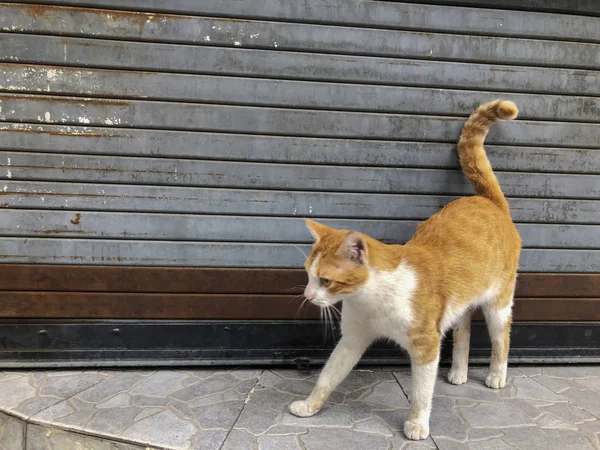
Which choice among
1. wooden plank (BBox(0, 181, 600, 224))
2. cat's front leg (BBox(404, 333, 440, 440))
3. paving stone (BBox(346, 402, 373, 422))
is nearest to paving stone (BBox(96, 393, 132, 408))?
wooden plank (BBox(0, 181, 600, 224))

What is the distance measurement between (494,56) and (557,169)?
1.07 metres

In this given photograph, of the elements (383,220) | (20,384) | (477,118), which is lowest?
(20,384)

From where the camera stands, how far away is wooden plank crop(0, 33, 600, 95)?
10.5 ft

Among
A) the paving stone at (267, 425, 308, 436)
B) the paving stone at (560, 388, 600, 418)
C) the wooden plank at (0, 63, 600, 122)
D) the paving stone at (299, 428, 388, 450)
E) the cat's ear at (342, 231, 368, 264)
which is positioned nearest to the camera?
the cat's ear at (342, 231, 368, 264)

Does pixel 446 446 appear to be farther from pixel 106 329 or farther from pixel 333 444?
pixel 106 329

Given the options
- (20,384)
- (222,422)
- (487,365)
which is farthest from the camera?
(487,365)

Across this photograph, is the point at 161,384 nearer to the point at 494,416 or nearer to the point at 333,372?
the point at 333,372

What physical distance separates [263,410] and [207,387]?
1.81 ft

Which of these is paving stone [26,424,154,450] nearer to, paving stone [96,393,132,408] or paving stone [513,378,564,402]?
paving stone [96,393,132,408]

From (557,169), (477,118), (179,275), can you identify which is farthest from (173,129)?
(557,169)

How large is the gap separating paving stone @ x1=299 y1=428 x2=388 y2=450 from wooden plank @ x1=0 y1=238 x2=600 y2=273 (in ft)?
4.27

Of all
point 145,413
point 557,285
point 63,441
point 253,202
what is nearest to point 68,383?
point 63,441

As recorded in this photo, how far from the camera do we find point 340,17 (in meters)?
3.32

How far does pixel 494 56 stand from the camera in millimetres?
3455
